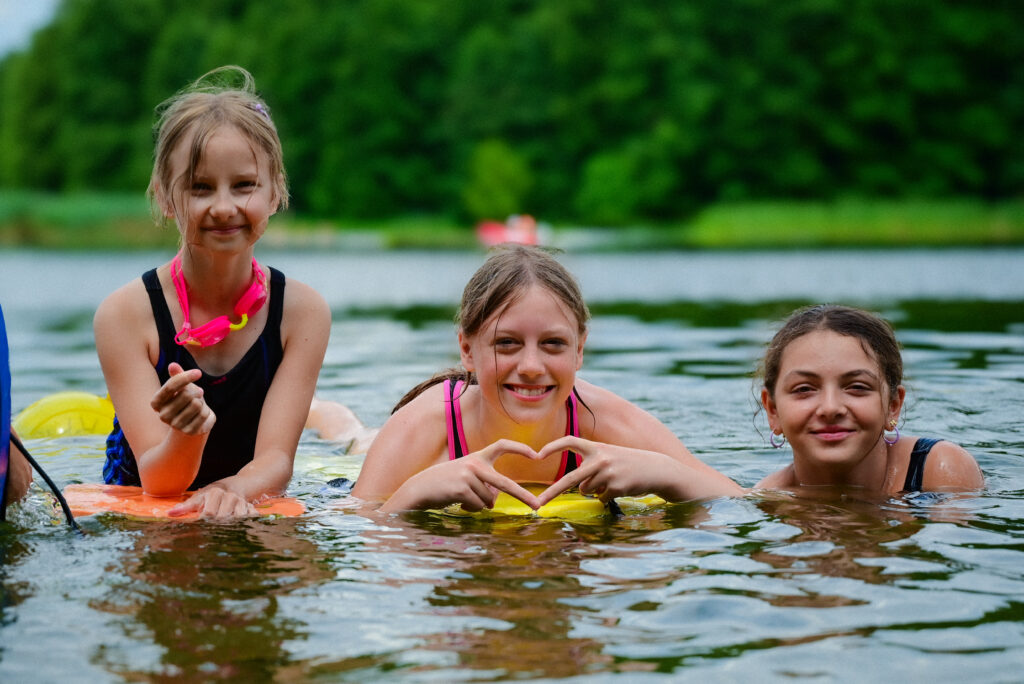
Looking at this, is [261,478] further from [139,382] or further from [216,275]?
[216,275]

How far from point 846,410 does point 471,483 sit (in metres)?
1.36

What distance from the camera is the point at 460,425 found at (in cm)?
426

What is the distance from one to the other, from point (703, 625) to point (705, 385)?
16.1 ft

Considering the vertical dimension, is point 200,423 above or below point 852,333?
below

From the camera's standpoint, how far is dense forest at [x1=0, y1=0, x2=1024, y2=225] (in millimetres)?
49875

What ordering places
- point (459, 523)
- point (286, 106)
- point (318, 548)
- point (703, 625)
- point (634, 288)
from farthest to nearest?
point (286, 106), point (634, 288), point (459, 523), point (318, 548), point (703, 625)

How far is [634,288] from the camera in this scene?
61.2 feet

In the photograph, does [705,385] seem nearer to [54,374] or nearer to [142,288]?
[142,288]

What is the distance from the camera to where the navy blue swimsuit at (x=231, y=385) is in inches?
170

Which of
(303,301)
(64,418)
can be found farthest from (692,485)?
(64,418)

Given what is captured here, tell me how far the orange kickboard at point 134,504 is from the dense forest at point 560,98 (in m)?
48.0

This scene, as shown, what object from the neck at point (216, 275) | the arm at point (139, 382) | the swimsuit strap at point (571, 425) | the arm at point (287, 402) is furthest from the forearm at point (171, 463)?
the swimsuit strap at point (571, 425)

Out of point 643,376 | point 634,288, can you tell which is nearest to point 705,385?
point 643,376

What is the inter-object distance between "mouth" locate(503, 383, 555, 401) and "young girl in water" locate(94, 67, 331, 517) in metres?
0.87
